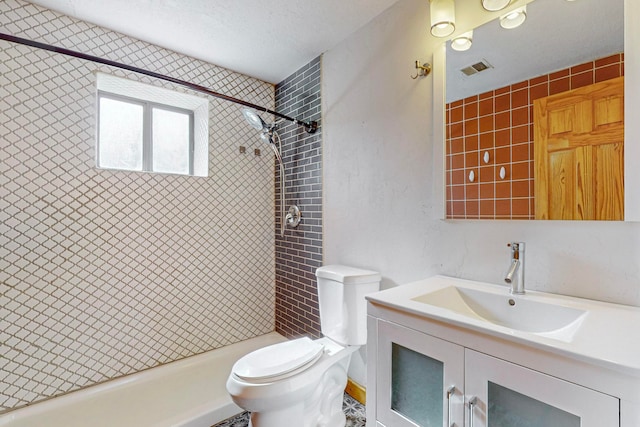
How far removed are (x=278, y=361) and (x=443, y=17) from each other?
182cm

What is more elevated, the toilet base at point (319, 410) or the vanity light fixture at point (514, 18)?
the vanity light fixture at point (514, 18)

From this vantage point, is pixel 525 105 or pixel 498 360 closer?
pixel 498 360

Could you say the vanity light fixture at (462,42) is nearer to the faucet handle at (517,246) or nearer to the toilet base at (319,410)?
A: the faucet handle at (517,246)

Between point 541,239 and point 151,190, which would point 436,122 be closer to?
point 541,239

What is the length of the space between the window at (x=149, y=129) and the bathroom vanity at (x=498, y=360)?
6.21 feet

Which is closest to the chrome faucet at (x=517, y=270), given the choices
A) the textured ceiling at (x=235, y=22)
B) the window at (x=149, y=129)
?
the textured ceiling at (x=235, y=22)

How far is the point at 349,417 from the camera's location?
1.70 meters

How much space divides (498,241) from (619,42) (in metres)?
0.77

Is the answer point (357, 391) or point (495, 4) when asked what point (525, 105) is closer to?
point (495, 4)

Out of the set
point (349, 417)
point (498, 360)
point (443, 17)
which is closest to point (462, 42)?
Result: point (443, 17)

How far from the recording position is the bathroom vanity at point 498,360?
62 centimetres

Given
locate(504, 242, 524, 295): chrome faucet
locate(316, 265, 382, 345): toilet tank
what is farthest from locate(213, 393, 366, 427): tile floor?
locate(504, 242, 524, 295): chrome faucet

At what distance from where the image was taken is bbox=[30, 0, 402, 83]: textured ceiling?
5.34 ft

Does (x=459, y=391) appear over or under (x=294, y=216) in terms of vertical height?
under
